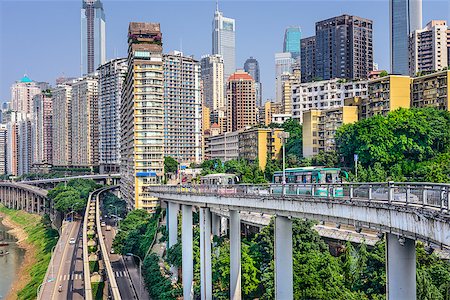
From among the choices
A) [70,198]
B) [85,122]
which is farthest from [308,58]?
[70,198]

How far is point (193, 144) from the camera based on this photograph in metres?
139

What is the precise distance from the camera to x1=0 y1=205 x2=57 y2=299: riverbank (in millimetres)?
65519

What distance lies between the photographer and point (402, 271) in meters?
18.7

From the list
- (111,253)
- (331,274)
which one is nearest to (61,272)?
(111,253)

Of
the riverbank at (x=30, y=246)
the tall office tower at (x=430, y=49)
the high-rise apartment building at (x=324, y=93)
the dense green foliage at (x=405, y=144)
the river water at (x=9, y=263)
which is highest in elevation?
the tall office tower at (x=430, y=49)

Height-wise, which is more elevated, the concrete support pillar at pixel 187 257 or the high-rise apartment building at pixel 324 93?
the high-rise apartment building at pixel 324 93

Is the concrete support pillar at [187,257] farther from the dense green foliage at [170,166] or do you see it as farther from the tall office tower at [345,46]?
the tall office tower at [345,46]

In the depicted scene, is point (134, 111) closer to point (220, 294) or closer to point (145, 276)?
point (145, 276)

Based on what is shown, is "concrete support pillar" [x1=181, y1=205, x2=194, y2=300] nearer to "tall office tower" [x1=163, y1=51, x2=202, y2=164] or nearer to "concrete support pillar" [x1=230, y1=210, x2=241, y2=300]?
"concrete support pillar" [x1=230, y1=210, x2=241, y2=300]

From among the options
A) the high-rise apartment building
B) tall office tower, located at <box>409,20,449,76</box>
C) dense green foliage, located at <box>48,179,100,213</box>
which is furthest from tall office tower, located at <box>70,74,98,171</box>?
tall office tower, located at <box>409,20,449,76</box>

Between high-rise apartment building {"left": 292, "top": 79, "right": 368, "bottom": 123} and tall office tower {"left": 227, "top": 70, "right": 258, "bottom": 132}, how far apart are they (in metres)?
63.1

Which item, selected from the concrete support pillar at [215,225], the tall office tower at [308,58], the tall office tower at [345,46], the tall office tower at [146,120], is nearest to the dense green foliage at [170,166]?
the tall office tower at [146,120]

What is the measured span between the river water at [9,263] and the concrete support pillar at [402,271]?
57081 millimetres

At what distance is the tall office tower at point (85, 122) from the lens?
155 meters
